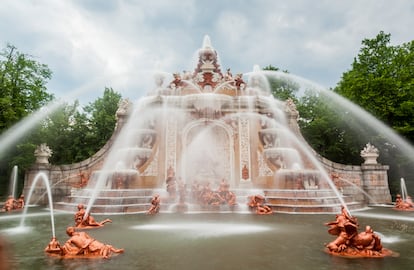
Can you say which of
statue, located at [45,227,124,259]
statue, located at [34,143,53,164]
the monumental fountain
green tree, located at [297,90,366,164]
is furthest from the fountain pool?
green tree, located at [297,90,366,164]

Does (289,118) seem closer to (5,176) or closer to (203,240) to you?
(203,240)

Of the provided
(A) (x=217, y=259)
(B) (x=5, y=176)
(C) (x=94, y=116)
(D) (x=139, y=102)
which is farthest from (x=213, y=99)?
(B) (x=5, y=176)

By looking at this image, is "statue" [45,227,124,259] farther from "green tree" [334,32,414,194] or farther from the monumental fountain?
"green tree" [334,32,414,194]

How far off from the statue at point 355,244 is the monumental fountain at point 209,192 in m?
0.03

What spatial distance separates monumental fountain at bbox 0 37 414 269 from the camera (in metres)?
5.87

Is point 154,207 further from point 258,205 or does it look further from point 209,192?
point 258,205

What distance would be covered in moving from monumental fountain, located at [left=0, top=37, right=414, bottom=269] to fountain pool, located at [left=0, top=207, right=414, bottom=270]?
0.03 metres

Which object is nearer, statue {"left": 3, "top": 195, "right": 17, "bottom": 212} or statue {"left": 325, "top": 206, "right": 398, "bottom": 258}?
statue {"left": 325, "top": 206, "right": 398, "bottom": 258}

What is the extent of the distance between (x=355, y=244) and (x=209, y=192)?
30.5 ft

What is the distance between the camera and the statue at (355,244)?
19.1ft

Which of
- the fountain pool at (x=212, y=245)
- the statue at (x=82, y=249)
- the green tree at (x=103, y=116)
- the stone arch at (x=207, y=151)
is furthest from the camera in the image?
the green tree at (x=103, y=116)

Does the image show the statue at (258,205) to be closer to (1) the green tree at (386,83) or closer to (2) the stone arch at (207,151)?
(2) the stone arch at (207,151)

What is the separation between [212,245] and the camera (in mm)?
6648

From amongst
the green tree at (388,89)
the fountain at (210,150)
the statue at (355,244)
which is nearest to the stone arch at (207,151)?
the fountain at (210,150)
